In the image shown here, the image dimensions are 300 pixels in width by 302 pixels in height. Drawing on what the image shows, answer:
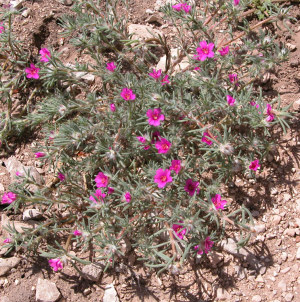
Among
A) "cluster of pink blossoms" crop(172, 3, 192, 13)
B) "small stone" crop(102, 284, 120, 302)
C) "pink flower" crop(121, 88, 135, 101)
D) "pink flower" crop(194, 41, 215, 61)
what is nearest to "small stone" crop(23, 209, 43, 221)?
"small stone" crop(102, 284, 120, 302)

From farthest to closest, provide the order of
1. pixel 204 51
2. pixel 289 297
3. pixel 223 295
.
Result: pixel 204 51 → pixel 223 295 → pixel 289 297

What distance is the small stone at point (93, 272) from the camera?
303 centimetres

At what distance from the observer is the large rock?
120 inches

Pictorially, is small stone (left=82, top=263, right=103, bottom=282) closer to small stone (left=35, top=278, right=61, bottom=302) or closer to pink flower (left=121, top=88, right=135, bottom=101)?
small stone (left=35, top=278, right=61, bottom=302)

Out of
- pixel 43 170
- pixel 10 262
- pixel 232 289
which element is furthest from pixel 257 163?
pixel 10 262

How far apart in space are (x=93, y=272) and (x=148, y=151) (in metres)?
1.21

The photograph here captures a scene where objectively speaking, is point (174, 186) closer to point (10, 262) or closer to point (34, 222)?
point (34, 222)

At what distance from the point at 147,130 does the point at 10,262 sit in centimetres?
176

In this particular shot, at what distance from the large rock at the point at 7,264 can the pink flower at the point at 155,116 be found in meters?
1.80

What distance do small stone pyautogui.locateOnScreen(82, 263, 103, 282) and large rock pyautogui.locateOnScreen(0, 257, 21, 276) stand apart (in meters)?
0.64

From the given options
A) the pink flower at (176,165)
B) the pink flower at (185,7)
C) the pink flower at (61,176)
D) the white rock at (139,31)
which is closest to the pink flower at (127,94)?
the pink flower at (176,165)

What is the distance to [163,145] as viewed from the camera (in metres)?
2.85

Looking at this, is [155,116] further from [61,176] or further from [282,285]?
[282,285]

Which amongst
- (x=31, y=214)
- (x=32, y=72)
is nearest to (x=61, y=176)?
(x=31, y=214)
